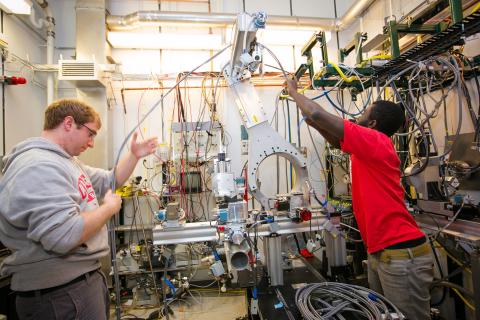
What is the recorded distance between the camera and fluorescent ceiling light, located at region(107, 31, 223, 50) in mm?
3160

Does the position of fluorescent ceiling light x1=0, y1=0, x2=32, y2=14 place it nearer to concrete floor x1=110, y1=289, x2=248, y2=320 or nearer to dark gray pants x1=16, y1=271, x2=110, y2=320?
dark gray pants x1=16, y1=271, x2=110, y2=320

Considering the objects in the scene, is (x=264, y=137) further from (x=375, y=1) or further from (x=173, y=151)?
(x=375, y=1)

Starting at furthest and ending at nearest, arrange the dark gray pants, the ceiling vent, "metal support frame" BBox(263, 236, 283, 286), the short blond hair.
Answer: the ceiling vent, "metal support frame" BBox(263, 236, 283, 286), the short blond hair, the dark gray pants

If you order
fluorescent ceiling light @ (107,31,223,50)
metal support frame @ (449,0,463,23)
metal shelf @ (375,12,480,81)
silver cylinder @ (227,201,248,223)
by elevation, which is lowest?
silver cylinder @ (227,201,248,223)

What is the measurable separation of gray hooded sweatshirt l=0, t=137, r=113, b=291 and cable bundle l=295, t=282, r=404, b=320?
102cm

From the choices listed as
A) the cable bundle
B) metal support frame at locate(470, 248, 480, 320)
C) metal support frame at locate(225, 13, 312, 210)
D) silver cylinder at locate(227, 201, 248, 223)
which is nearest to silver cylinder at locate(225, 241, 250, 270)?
silver cylinder at locate(227, 201, 248, 223)

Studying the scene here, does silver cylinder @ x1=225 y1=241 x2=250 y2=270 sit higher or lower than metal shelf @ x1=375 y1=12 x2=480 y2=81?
lower

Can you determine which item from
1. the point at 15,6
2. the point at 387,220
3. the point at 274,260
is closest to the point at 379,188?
the point at 387,220

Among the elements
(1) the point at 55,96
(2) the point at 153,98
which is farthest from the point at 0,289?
(2) the point at 153,98

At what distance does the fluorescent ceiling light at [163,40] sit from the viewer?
10.4ft

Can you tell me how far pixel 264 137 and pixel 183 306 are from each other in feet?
6.89

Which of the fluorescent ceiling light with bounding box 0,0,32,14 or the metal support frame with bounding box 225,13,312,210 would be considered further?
the fluorescent ceiling light with bounding box 0,0,32,14

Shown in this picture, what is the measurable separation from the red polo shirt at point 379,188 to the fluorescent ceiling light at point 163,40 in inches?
101

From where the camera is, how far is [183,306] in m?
2.80
